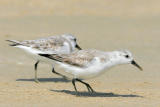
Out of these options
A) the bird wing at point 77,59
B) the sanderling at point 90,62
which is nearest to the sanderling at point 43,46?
the bird wing at point 77,59

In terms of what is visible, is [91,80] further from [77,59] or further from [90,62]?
[90,62]

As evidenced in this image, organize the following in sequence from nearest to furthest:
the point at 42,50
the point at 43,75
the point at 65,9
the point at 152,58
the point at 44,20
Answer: the point at 42,50 → the point at 43,75 → the point at 152,58 → the point at 44,20 → the point at 65,9

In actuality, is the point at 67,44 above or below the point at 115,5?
below

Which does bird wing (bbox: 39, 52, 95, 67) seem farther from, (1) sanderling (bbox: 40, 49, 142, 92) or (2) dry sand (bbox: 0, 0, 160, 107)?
(2) dry sand (bbox: 0, 0, 160, 107)

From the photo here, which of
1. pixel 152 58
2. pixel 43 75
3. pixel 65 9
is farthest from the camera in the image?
pixel 65 9

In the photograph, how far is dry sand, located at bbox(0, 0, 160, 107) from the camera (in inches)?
459

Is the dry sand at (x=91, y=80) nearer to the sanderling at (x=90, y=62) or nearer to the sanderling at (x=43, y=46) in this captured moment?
the sanderling at (x=90, y=62)

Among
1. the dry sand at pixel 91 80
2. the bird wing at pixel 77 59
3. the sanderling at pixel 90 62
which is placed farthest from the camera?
the bird wing at pixel 77 59

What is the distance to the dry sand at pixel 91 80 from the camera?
1166cm

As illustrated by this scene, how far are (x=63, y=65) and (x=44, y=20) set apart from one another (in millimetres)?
15137

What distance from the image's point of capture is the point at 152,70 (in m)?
16.5

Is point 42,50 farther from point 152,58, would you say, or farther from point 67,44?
point 152,58

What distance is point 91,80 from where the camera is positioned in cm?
1502

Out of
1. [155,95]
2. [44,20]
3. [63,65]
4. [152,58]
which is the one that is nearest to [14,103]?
[63,65]
